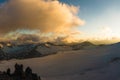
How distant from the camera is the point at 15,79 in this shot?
145 m

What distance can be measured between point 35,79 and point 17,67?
12657 millimetres

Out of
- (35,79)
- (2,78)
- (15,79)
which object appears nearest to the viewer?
(2,78)

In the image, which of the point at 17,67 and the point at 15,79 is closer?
the point at 15,79

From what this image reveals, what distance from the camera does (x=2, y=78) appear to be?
127375 millimetres

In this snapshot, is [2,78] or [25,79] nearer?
[2,78]

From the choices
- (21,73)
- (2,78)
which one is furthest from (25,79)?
(2,78)

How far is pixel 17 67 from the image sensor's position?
527ft

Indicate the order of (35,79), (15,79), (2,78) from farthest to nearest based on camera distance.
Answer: (35,79) < (15,79) < (2,78)

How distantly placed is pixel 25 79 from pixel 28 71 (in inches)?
443

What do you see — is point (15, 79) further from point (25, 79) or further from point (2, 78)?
point (2, 78)

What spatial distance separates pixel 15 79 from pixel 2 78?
18436 millimetres

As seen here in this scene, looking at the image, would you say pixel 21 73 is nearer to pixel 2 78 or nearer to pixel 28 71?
pixel 28 71

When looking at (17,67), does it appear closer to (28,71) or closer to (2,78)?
(28,71)

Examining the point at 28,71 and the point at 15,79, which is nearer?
the point at 15,79
